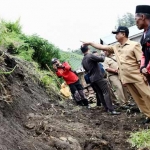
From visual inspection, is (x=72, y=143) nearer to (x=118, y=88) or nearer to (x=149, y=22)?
(x=149, y=22)

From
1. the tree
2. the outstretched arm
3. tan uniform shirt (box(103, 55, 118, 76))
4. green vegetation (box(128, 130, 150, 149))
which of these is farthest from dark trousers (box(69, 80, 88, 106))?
the tree

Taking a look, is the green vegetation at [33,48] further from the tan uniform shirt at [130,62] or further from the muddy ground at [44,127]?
the tan uniform shirt at [130,62]

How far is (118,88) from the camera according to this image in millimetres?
9703

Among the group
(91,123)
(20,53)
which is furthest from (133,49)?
(20,53)

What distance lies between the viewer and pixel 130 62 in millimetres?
6789

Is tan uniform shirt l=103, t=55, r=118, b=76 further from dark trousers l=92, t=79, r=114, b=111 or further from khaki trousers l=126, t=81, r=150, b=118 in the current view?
khaki trousers l=126, t=81, r=150, b=118

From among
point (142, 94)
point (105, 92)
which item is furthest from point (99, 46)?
point (105, 92)

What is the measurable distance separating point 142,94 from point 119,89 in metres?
3.10

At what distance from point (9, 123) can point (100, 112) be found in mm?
4040

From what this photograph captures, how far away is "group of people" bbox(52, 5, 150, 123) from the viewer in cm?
549

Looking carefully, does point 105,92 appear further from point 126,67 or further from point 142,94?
point 142,94

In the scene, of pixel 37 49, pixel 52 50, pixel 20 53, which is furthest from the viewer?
pixel 52 50

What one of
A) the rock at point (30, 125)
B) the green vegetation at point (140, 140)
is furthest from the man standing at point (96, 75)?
the rock at point (30, 125)

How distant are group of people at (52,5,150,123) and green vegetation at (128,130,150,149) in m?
0.82
